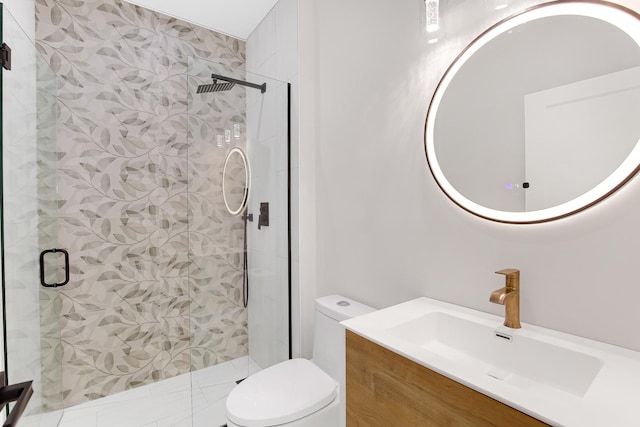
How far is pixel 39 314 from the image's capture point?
171cm

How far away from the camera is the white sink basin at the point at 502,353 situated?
2.75 ft

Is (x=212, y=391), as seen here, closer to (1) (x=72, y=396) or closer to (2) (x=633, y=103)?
(1) (x=72, y=396)

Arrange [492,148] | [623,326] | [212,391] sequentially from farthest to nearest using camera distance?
1. [212,391]
2. [492,148]
3. [623,326]

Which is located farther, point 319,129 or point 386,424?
point 319,129

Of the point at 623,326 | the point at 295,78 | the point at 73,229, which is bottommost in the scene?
the point at 623,326

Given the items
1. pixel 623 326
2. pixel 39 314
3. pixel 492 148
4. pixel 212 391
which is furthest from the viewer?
pixel 212 391

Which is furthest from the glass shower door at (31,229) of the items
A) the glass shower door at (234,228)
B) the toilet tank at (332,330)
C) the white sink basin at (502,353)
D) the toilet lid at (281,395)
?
the white sink basin at (502,353)

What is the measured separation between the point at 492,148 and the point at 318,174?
1.11 m

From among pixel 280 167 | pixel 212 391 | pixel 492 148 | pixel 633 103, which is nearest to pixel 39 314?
pixel 212 391

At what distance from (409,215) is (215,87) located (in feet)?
4.62

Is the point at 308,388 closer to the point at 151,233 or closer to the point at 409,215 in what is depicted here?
the point at 409,215

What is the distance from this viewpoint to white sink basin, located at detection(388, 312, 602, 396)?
2.75 ft

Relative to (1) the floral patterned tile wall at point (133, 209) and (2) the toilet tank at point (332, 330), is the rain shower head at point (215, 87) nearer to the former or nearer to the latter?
(1) the floral patterned tile wall at point (133, 209)

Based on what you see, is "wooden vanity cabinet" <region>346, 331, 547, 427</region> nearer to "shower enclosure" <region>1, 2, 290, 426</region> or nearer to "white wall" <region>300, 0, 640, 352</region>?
"white wall" <region>300, 0, 640, 352</region>
